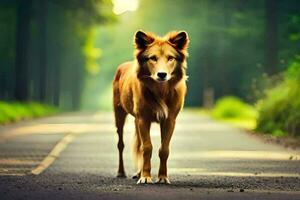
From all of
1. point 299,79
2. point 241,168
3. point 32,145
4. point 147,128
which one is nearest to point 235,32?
point 299,79

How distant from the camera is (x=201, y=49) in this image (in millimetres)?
70062

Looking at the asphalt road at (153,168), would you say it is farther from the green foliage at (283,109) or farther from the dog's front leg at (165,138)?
the green foliage at (283,109)

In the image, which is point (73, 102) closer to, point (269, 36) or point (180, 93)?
point (269, 36)

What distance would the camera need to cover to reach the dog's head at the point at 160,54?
13.6 metres

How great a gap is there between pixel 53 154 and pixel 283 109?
396 inches

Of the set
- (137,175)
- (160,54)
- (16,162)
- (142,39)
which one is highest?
(142,39)

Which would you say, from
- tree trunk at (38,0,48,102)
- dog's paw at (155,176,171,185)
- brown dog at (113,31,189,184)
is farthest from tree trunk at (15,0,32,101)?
dog's paw at (155,176,171,185)

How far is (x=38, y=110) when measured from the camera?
54.4 meters

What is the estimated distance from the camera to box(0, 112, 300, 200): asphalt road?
40.1 feet

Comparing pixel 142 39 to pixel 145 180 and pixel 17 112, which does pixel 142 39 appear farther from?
pixel 17 112

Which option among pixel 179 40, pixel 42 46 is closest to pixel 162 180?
pixel 179 40

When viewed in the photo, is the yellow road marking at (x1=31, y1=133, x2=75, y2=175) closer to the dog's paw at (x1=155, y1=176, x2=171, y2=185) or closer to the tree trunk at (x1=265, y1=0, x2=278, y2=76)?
the dog's paw at (x1=155, y1=176, x2=171, y2=185)

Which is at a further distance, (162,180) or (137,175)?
(137,175)

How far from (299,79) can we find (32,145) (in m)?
9.71
